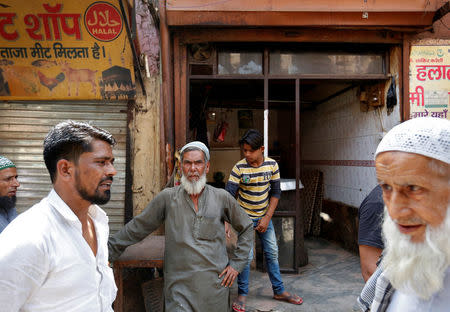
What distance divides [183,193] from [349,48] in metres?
3.66

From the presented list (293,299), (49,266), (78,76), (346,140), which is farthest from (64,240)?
(346,140)

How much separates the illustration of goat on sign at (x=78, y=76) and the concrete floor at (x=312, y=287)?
2873 millimetres

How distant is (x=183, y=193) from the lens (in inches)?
112

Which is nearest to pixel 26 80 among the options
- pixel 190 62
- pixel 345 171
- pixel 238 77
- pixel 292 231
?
pixel 190 62

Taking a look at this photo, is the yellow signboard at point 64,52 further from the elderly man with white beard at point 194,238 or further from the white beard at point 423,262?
the white beard at point 423,262

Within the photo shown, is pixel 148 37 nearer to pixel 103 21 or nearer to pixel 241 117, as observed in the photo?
pixel 103 21

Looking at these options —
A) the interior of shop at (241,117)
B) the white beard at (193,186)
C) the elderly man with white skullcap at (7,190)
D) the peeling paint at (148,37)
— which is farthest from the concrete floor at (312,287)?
the interior of shop at (241,117)

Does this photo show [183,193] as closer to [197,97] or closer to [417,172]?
[417,172]

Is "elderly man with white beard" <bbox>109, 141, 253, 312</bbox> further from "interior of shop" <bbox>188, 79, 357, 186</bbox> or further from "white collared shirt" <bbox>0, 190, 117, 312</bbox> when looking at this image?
"interior of shop" <bbox>188, 79, 357, 186</bbox>

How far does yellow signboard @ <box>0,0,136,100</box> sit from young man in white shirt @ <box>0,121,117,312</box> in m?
3.20

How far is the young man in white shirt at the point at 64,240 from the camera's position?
1.16 meters

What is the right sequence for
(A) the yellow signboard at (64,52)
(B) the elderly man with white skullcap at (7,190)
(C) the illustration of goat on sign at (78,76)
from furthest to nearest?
(C) the illustration of goat on sign at (78,76), (A) the yellow signboard at (64,52), (B) the elderly man with white skullcap at (7,190)

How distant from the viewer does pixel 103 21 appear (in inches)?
171

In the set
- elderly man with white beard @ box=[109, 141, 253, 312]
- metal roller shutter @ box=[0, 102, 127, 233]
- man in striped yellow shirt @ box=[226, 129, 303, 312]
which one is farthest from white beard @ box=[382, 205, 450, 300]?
metal roller shutter @ box=[0, 102, 127, 233]
